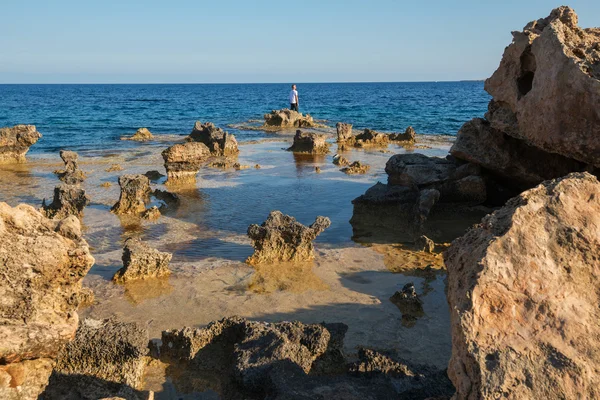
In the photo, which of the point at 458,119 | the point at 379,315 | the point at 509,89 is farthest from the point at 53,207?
the point at 458,119

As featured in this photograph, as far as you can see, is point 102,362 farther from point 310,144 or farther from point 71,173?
point 310,144

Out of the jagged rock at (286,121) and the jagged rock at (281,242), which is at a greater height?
the jagged rock at (286,121)

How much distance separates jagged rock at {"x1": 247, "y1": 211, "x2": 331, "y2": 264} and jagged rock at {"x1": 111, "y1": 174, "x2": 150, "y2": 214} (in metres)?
4.34

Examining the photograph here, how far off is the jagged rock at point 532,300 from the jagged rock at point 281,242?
483 centimetres

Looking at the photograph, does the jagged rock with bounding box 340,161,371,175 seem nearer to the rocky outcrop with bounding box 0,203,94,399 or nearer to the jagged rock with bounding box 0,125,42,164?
the jagged rock with bounding box 0,125,42,164

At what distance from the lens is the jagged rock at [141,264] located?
7.68m

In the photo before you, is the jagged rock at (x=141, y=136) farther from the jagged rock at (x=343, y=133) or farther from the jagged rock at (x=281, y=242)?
the jagged rock at (x=281, y=242)

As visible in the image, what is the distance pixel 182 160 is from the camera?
592 inches

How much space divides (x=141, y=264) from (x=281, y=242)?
2.37m

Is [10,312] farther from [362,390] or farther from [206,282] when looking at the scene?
[206,282]

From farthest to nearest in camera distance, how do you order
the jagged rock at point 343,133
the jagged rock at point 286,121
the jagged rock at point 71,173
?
the jagged rock at point 286,121 < the jagged rock at point 343,133 < the jagged rock at point 71,173

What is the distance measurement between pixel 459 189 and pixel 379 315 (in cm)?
523

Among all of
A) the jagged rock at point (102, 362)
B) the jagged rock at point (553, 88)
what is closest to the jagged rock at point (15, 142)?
the jagged rock at point (102, 362)

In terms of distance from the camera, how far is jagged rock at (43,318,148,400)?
177 inches
